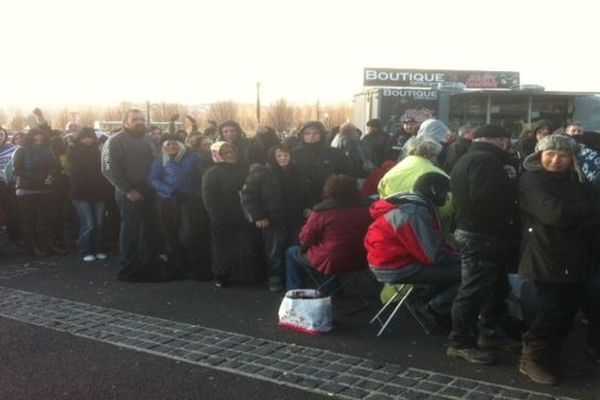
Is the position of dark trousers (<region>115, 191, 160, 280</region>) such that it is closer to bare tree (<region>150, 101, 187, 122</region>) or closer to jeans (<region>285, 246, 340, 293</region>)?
jeans (<region>285, 246, 340, 293</region>)

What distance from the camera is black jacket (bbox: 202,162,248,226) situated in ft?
24.8

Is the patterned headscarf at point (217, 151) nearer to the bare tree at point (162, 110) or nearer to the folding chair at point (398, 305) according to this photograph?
the folding chair at point (398, 305)

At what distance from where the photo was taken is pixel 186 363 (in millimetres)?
5098

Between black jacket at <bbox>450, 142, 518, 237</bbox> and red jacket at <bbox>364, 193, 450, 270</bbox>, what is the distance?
0.41m

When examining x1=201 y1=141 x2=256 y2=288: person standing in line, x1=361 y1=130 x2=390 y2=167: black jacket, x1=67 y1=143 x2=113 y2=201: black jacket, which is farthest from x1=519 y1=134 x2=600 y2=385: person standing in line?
x1=361 y1=130 x2=390 y2=167: black jacket

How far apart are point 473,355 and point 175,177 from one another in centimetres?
431

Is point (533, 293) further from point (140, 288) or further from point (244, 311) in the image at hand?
point (140, 288)

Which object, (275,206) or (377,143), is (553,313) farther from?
(377,143)

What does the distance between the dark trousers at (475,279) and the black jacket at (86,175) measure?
5.70 metres

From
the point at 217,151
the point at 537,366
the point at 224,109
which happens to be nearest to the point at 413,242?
the point at 537,366

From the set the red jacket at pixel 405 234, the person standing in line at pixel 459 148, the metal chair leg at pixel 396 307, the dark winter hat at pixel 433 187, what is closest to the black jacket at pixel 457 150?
the person standing in line at pixel 459 148

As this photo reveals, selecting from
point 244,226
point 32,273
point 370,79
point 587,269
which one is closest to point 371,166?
point 244,226

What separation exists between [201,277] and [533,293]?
413 cm

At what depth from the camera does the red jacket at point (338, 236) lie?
6125 millimetres
